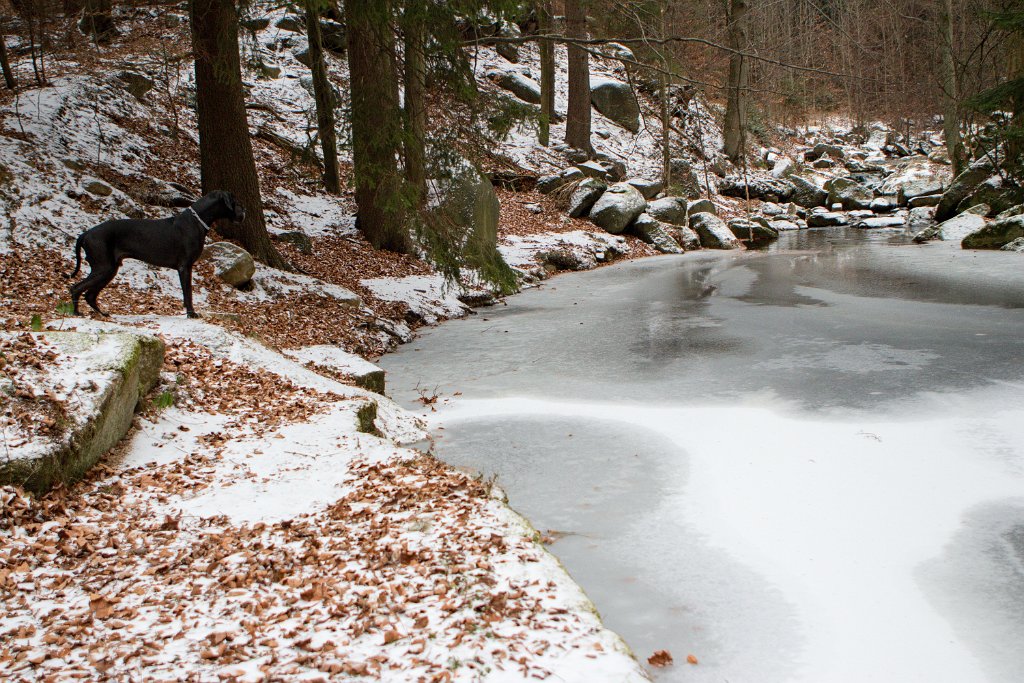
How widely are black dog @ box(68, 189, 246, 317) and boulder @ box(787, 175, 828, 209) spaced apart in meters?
24.7

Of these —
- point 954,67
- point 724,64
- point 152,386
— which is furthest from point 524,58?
point 152,386

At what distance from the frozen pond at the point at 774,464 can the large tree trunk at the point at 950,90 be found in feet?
41.9

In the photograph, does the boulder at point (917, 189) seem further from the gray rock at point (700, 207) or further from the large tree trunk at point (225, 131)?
the large tree trunk at point (225, 131)

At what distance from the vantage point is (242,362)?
6512 millimetres

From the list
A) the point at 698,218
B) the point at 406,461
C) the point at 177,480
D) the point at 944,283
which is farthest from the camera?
the point at 698,218

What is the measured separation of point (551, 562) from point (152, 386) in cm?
326

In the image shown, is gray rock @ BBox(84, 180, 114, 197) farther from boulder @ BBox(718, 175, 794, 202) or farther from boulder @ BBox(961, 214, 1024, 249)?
boulder @ BBox(718, 175, 794, 202)

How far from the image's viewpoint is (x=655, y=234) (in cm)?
1958

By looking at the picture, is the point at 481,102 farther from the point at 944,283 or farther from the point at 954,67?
the point at 954,67

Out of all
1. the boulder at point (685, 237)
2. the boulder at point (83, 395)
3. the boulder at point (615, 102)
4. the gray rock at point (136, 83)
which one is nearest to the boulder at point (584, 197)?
the boulder at point (685, 237)

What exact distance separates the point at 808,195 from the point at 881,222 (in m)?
4.59

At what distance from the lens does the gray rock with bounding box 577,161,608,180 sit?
22.0 metres

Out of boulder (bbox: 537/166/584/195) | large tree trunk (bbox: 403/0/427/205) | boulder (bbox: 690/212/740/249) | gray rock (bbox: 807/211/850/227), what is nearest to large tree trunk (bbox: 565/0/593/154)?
boulder (bbox: 537/166/584/195)

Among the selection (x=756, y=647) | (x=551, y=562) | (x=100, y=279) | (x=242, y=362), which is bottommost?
(x=756, y=647)
